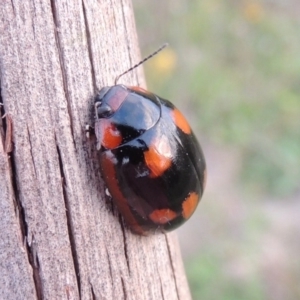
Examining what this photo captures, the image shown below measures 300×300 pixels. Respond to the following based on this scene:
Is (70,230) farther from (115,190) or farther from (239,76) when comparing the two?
(239,76)

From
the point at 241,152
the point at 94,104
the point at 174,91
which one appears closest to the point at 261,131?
the point at 241,152

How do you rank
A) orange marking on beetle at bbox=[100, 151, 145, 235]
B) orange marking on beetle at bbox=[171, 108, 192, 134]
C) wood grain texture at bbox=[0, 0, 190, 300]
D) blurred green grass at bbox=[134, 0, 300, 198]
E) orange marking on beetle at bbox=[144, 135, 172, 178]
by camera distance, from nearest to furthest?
wood grain texture at bbox=[0, 0, 190, 300], orange marking on beetle at bbox=[100, 151, 145, 235], orange marking on beetle at bbox=[144, 135, 172, 178], orange marking on beetle at bbox=[171, 108, 192, 134], blurred green grass at bbox=[134, 0, 300, 198]

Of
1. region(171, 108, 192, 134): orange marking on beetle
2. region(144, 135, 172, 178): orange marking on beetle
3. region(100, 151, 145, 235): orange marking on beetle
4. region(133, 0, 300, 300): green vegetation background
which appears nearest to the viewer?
region(100, 151, 145, 235): orange marking on beetle

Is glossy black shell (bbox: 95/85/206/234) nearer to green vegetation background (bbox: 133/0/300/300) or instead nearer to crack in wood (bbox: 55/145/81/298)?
crack in wood (bbox: 55/145/81/298)

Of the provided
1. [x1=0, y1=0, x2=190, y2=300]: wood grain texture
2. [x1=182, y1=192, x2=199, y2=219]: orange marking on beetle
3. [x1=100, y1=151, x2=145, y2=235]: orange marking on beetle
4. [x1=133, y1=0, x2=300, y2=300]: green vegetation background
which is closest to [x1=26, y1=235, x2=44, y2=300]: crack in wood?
[x1=0, y1=0, x2=190, y2=300]: wood grain texture

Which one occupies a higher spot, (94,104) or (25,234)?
(94,104)

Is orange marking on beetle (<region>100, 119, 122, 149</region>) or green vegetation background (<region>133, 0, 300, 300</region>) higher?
orange marking on beetle (<region>100, 119, 122, 149</region>)

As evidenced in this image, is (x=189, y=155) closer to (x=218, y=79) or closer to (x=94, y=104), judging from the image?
(x=94, y=104)

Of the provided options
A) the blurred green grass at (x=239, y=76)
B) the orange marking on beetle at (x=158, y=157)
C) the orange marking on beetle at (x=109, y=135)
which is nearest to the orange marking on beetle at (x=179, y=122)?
the orange marking on beetle at (x=158, y=157)
